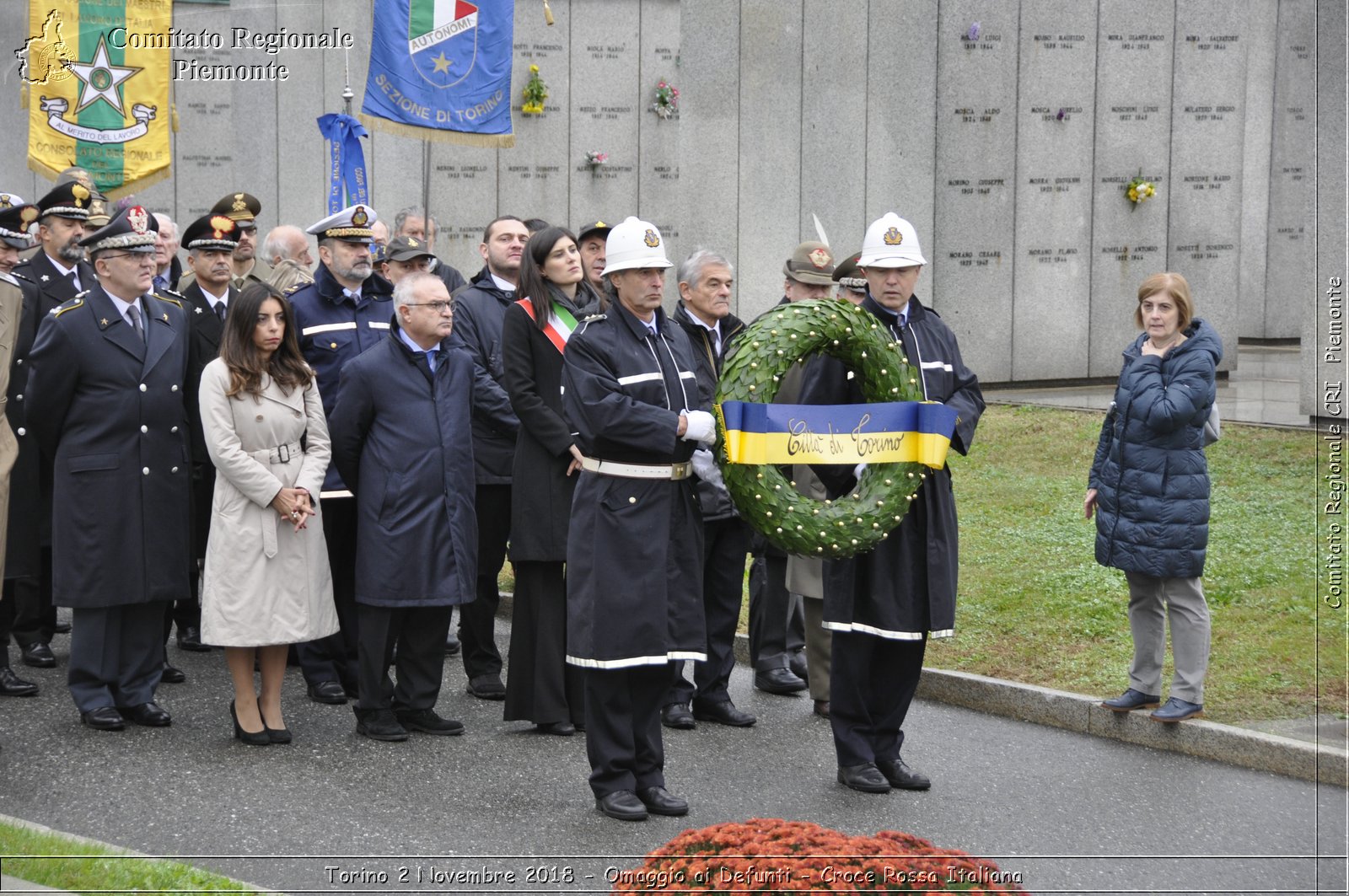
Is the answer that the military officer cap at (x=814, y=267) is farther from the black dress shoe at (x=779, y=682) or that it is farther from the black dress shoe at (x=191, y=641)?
Answer: the black dress shoe at (x=191, y=641)

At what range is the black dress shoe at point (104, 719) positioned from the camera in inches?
289

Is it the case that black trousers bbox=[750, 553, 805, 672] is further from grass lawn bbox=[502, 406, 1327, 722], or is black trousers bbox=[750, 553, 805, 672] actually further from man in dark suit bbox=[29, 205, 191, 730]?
man in dark suit bbox=[29, 205, 191, 730]

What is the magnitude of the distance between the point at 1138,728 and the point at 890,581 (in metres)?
1.61

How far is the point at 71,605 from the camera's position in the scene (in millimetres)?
7301

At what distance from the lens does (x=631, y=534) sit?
6.24 metres

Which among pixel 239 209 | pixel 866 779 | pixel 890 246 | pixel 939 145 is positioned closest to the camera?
pixel 866 779

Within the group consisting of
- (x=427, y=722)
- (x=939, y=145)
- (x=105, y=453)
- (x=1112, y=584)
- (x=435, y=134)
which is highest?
(x=939, y=145)

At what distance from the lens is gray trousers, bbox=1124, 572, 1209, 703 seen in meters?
7.26

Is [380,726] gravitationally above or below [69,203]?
below

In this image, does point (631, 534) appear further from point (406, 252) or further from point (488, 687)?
point (406, 252)

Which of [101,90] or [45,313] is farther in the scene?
[101,90]

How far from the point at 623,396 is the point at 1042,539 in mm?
5445

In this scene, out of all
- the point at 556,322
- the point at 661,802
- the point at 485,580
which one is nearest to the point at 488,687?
the point at 485,580

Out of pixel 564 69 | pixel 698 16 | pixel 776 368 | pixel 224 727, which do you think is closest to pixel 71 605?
pixel 224 727
